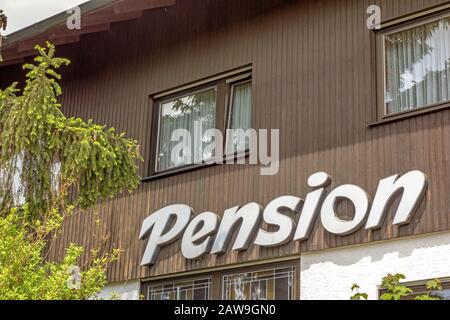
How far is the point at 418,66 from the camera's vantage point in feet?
35.7

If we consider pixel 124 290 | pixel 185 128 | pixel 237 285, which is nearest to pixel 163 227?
pixel 124 290

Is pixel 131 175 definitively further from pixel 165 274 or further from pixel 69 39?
pixel 69 39

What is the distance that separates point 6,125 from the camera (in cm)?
1014

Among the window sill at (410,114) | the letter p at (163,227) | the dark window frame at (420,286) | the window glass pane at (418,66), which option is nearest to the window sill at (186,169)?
the letter p at (163,227)

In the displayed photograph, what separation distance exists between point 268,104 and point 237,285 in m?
2.26

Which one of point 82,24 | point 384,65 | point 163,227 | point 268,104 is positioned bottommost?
point 163,227

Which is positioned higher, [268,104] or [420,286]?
[268,104]

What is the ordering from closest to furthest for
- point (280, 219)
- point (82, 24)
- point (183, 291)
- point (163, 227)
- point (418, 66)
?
1. point (418, 66)
2. point (280, 219)
3. point (183, 291)
4. point (163, 227)
5. point (82, 24)

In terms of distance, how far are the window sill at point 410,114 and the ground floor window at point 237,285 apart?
70.5 inches

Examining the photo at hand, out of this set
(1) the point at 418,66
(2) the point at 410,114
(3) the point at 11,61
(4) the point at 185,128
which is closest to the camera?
(2) the point at 410,114

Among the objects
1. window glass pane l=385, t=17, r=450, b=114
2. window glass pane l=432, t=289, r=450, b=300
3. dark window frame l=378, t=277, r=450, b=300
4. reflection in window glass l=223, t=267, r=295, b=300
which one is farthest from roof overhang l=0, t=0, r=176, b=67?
window glass pane l=432, t=289, r=450, b=300

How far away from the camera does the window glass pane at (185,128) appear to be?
12.8 metres

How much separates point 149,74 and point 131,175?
3.19m

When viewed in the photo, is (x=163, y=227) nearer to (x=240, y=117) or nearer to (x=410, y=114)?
(x=240, y=117)
